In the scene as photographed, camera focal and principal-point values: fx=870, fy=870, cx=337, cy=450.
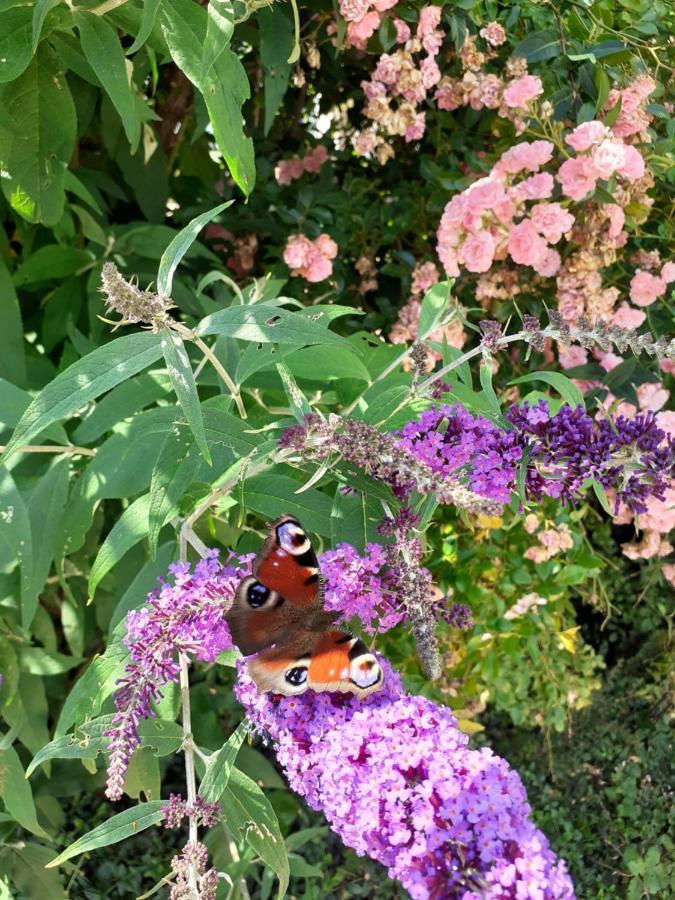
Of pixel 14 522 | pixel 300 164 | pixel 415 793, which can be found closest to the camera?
pixel 415 793

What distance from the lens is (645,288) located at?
1843 mm

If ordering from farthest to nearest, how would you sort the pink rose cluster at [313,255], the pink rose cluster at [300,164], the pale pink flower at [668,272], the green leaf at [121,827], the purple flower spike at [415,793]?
the pink rose cluster at [300,164] → the pink rose cluster at [313,255] → the pale pink flower at [668,272] → the green leaf at [121,827] → the purple flower spike at [415,793]

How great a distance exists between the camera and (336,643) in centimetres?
87

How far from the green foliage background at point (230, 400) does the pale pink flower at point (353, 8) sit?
0.12 metres

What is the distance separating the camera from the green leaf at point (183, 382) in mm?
861

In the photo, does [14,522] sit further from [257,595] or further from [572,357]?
[572,357]

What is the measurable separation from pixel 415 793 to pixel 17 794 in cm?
82

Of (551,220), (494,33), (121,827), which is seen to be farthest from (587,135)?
(121,827)

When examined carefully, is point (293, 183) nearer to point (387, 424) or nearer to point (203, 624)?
point (387, 424)

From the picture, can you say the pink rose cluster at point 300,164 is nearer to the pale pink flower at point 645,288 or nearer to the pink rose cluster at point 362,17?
the pink rose cluster at point 362,17

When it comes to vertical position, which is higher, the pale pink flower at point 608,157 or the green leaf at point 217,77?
the green leaf at point 217,77

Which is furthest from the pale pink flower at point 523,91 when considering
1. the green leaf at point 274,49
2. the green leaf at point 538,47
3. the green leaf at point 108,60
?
the green leaf at point 108,60

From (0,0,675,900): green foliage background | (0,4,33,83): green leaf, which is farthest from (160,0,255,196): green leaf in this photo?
(0,4,33,83): green leaf

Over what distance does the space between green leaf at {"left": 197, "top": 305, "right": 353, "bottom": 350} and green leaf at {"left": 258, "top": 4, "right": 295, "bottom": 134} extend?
2.73 feet
